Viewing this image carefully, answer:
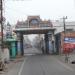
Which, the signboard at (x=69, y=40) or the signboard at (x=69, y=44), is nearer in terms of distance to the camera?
the signboard at (x=69, y=44)

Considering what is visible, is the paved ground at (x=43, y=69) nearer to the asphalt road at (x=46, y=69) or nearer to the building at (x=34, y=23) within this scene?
the asphalt road at (x=46, y=69)

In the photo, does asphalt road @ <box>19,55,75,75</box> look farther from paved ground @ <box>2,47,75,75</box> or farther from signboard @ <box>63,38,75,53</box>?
signboard @ <box>63,38,75,53</box>

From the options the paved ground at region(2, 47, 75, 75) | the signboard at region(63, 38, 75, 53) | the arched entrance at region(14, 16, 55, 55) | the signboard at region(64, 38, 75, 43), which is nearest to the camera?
the paved ground at region(2, 47, 75, 75)

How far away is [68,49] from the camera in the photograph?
81.1 metres

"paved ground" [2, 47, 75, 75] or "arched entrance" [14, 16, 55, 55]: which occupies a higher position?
"arched entrance" [14, 16, 55, 55]

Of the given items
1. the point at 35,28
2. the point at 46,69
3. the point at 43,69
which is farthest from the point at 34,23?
the point at 46,69

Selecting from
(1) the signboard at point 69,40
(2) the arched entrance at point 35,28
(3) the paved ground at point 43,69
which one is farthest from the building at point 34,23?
(3) the paved ground at point 43,69

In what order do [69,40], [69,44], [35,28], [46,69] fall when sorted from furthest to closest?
1. [35,28]
2. [69,44]
3. [69,40]
4. [46,69]

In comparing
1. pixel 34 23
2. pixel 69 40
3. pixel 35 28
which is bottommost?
pixel 69 40

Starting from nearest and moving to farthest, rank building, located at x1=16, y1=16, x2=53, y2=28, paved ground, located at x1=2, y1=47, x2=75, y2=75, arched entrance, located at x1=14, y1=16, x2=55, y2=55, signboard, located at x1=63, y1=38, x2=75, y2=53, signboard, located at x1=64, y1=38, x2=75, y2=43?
paved ground, located at x1=2, y1=47, x2=75, y2=75
signboard, located at x1=63, y1=38, x2=75, y2=53
signboard, located at x1=64, y1=38, x2=75, y2=43
arched entrance, located at x1=14, y1=16, x2=55, y2=55
building, located at x1=16, y1=16, x2=53, y2=28

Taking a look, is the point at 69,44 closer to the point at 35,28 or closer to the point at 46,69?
the point at 35,28

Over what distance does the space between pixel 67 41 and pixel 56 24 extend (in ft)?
103

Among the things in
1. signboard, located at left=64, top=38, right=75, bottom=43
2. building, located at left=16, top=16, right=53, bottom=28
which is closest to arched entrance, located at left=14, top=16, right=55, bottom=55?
building, located at left=16, top=16, right=53, bottom=28

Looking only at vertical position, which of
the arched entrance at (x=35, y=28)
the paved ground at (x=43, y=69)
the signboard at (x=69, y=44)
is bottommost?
the paved ground at (x=43, y=69)
